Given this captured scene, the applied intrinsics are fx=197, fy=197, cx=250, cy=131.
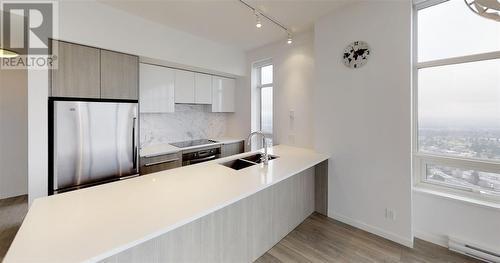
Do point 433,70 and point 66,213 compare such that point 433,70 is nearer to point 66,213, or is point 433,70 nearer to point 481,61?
point 481,61

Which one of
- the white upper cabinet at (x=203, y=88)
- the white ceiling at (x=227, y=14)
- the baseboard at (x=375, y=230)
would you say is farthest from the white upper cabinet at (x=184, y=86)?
the baseboard at (x=375, y=230)

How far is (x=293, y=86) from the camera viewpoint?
331 centimetres

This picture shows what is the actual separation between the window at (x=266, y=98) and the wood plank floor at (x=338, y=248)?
1.83 metres

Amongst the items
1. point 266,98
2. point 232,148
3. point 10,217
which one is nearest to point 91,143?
point 10,217

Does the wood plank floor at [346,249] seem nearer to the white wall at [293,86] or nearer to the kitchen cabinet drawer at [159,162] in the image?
the white wall at [293,86]

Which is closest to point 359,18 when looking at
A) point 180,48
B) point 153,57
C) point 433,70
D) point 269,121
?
point 433,70

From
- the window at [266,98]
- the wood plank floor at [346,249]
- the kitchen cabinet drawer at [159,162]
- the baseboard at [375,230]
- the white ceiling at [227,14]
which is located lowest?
the wood plank floor at [346,249]

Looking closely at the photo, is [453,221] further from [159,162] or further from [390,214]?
[159,162]

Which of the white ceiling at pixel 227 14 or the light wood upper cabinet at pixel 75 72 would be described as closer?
the light wood upper cabinet at pixel 75 72

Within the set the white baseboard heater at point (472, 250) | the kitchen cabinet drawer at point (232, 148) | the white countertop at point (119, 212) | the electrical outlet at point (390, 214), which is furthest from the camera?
the kitchen cabinet drawer at point (232, 148)

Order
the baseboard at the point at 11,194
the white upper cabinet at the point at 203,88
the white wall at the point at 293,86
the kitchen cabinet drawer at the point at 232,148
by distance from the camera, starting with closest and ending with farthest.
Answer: the white wall at the point at 293,86, the baseboard at the point at 11,194, the white upper cabinet at the point at 203,88, the kitchen cabinet drawer at the point at 232,148

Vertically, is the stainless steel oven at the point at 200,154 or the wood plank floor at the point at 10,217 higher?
the stainless steel oven at the point at 200,154

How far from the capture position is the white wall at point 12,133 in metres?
3.28

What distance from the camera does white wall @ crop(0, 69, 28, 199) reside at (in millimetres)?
3279
